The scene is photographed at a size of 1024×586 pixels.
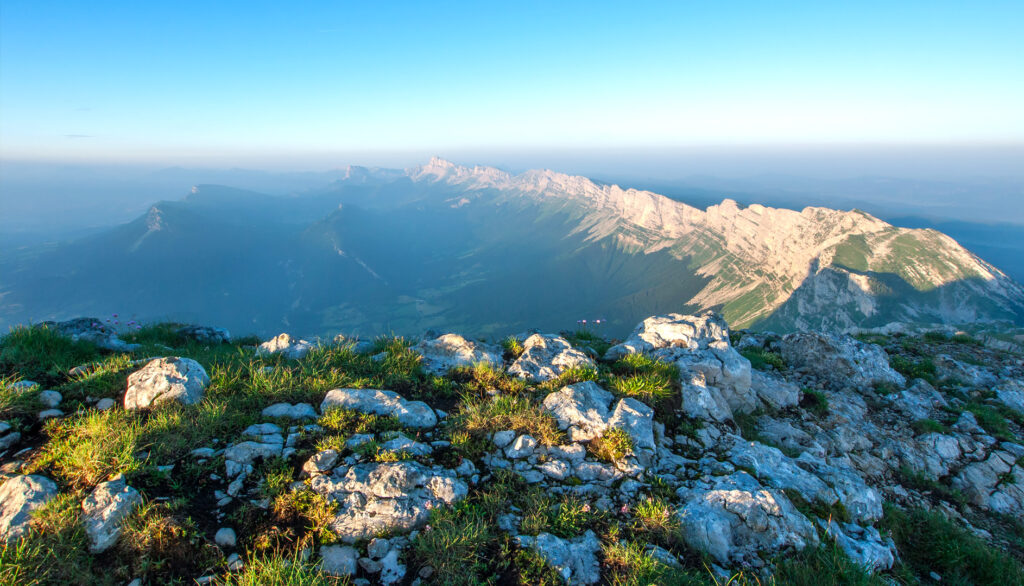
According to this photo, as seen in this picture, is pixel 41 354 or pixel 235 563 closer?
pixel 235 563

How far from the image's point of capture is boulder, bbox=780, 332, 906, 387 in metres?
13.4

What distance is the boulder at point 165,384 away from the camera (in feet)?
22.2

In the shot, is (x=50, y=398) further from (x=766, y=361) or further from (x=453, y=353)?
(x=766, y=361)

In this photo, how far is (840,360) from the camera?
13.8 m

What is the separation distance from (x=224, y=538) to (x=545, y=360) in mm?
6916

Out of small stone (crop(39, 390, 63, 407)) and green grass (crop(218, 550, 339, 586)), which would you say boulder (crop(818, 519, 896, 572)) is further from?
small stone (crop(39, 390, 63, 407))

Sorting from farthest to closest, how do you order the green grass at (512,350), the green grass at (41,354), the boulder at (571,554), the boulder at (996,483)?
1. the green grass at (512,350)
2. the boulder at (996,483)
3. the green grass at (41,354)
4. the boulder at (571,554)

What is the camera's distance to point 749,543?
5.32 meters

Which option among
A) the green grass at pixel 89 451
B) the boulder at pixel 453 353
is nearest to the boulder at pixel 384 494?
the green grass at pixel 89 451

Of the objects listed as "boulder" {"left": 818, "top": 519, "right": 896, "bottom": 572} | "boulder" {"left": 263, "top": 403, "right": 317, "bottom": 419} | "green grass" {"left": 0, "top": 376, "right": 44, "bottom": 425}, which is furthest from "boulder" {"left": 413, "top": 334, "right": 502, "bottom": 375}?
"boulder" {"left": 818, "top": 519, "right": 896, "bottom": 572}

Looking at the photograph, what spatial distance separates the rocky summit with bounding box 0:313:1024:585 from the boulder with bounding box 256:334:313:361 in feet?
0.25

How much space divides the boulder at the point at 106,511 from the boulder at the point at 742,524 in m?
6.95

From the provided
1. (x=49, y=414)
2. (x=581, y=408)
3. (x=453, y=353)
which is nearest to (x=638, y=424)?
(x=581, y=408)

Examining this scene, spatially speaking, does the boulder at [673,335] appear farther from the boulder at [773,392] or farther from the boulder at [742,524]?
the boulder at [742,524]
